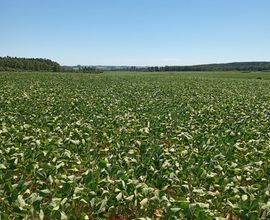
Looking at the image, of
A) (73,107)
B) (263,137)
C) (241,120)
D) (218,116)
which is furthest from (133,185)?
(73,107)

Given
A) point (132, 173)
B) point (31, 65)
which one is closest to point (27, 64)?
point (31, 65)

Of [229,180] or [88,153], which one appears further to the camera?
[88,153]

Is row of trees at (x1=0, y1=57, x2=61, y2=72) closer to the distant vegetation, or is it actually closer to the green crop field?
the distant vegetation

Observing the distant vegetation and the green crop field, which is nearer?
the green crop field

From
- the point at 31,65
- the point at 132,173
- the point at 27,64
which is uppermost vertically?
the point at 27,64

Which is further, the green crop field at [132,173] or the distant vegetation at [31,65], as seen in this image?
the distant vegetation at [31,65]

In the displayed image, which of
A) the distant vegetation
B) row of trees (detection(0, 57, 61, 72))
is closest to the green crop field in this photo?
the distant vegetation

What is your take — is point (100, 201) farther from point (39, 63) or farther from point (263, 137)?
point (39, 63)

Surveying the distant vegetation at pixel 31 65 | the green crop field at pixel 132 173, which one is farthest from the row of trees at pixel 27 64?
the green crop field at pixel 132 173

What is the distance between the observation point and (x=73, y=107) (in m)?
16.9

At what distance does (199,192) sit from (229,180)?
1.14 meters

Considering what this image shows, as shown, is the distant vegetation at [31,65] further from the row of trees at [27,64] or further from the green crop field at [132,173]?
the green crop field at [132,173]

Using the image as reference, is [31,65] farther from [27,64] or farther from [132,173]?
[132,173]

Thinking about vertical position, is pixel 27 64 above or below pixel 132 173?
above
